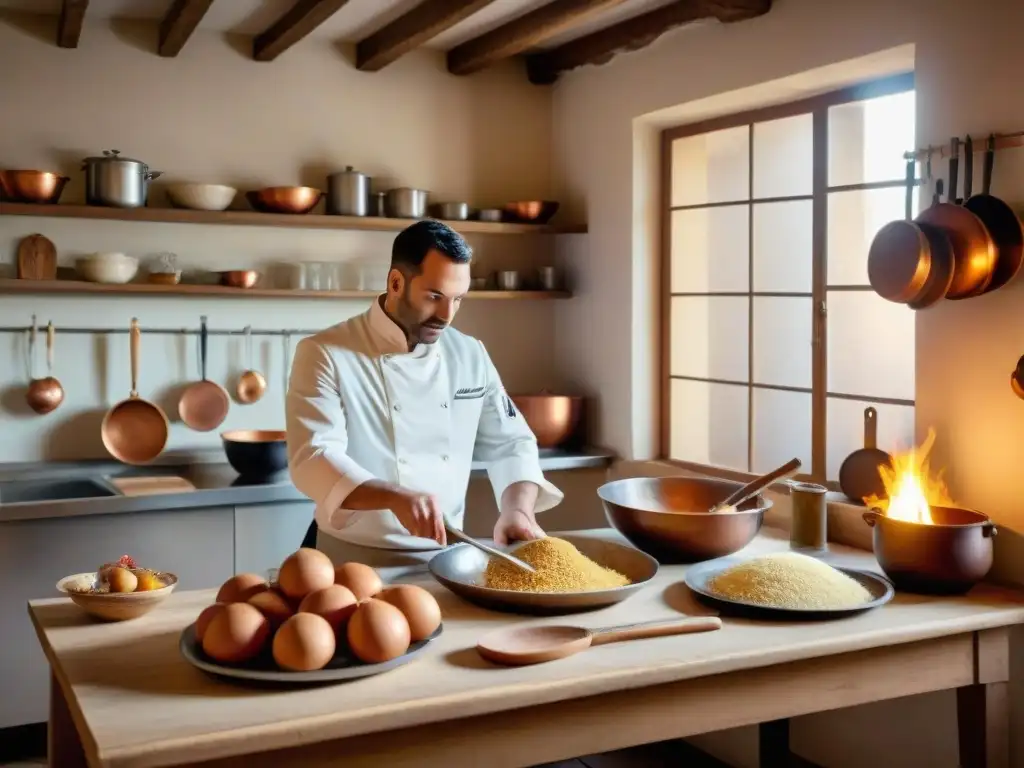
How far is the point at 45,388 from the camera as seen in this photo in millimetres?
3564

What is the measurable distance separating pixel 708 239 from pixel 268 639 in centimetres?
272

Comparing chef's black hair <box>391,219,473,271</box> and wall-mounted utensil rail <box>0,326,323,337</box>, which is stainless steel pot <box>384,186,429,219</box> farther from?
chef's black hair <box>391,219,473,271</box>

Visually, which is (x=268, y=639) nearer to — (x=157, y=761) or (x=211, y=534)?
(x=157, y=761)

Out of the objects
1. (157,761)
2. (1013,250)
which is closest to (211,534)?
(157,761)

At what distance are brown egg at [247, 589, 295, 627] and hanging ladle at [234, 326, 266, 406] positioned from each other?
225 cm

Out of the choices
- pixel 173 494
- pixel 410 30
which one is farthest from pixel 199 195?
pixel 173 494

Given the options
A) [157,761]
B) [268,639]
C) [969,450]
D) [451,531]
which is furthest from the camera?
[969,450]

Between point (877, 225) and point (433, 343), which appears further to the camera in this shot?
point (877, 225)

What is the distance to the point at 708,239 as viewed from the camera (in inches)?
155

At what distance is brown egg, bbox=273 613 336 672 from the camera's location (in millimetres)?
1536

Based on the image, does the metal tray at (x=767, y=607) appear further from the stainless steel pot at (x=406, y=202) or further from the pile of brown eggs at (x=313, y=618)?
the stainless steel pot at (x=406, y=202)

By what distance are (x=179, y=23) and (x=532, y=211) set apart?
4.65ft

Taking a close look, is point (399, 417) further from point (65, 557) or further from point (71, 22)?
point (71, 22)

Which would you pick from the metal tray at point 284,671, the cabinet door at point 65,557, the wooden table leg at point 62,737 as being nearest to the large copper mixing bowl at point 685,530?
the metal tray at point 284,671
